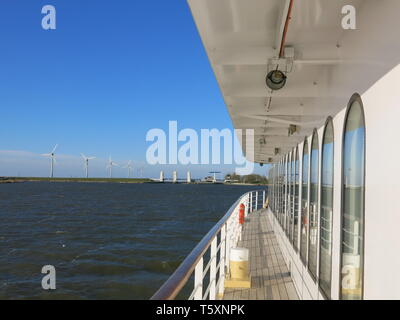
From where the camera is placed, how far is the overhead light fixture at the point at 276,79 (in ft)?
8.80

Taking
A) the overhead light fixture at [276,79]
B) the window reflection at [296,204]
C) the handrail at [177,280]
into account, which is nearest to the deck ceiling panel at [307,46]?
the overhead light fixture at [276,79]

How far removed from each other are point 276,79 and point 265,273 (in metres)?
2.86

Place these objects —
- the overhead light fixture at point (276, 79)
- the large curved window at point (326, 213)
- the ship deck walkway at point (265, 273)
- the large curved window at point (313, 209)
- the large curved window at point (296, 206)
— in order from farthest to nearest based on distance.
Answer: the large curved window at point (296, 206)
the ship deck walkway at point (265, 273)
the large curved window at point (313, 209)
the large curved window at point (326, 213)
the overhead light fixture at point (276, 79)

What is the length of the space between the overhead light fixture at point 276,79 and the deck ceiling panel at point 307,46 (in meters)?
0.10

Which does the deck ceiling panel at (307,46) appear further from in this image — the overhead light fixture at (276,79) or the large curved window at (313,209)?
the large curved window at (313,209)

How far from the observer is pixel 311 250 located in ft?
12.2

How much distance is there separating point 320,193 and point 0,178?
142 m

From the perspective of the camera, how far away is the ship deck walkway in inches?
157

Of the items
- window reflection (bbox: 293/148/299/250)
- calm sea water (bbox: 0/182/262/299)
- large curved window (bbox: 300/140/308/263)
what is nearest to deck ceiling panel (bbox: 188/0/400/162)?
large curved window (bbox: 300/140/308/263)

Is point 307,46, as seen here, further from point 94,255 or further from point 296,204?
point 94,255

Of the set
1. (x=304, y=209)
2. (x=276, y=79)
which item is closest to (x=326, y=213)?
(x=276, y=79)

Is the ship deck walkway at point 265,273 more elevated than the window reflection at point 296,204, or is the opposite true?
the window reflection at point 296,204
